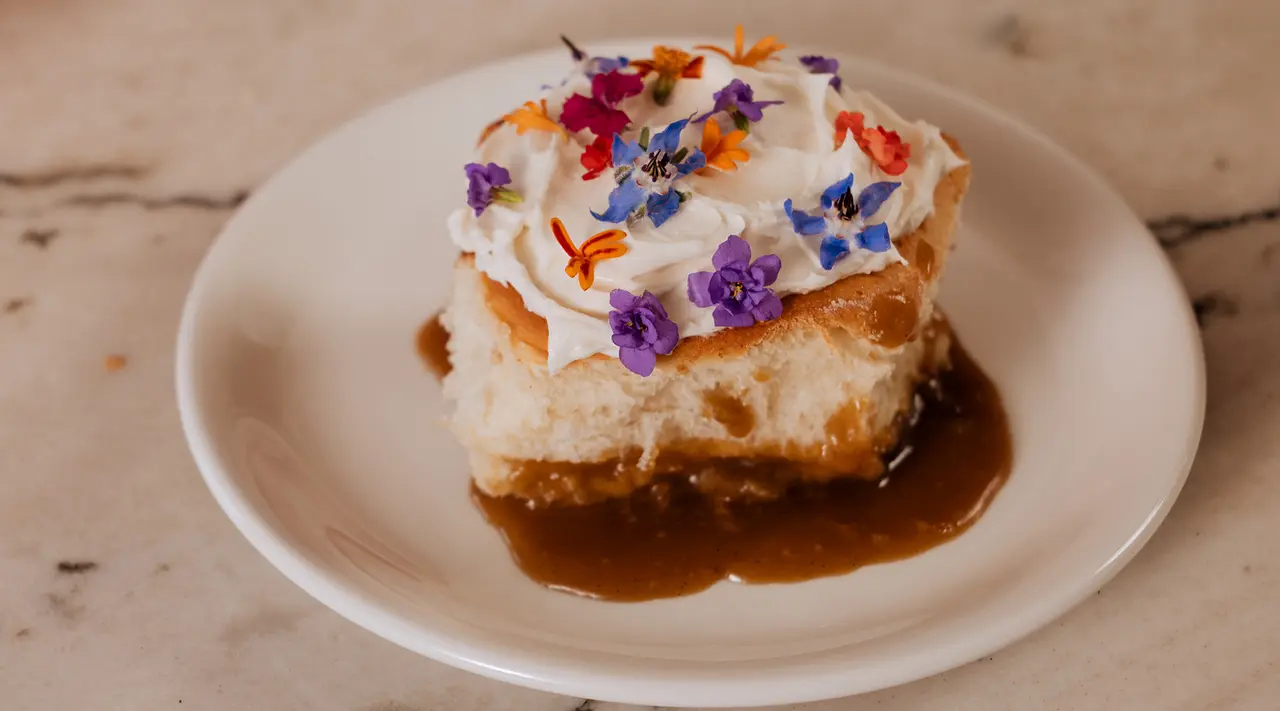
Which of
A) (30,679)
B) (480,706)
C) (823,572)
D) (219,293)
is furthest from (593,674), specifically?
(219,293)

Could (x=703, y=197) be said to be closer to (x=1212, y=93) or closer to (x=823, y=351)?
(x=823, y=351)

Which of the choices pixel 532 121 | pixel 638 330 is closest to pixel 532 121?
pixel 532 121

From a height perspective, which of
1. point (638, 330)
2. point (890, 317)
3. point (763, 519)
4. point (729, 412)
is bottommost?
point (763, 519)

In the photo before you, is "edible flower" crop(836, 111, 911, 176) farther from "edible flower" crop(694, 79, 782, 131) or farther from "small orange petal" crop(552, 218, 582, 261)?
"small orange petal" crop(552, 218, 582, 261)

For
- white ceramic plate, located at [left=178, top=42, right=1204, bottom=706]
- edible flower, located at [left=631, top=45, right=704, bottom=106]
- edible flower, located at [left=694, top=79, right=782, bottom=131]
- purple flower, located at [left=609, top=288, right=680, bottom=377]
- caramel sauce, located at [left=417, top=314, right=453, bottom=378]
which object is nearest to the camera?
white ceramic plate, located at [left=178, top=42, right=1204, bottom=706]

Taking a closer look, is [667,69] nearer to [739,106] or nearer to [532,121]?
[739,106]

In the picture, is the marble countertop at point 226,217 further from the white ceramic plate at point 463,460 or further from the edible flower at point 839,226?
the edible flower at point 839,226

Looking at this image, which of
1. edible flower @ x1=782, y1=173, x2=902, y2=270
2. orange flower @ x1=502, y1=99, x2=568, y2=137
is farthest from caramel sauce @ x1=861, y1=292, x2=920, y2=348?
orange flower @ x1=502, y1=99, x2=568, y2=137
